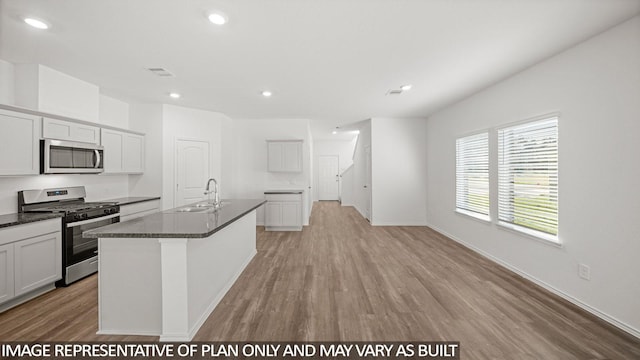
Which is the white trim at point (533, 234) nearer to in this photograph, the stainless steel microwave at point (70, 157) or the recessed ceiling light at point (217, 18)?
the recessed ceiling light at point (217, 18)

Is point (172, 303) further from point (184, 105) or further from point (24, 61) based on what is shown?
point (184, 105)

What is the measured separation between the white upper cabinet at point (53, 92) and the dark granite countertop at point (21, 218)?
1279 mm

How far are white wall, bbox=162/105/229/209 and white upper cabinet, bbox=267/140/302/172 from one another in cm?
118

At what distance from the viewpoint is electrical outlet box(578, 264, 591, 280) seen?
2377 millimetres

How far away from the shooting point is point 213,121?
5406 millimetres

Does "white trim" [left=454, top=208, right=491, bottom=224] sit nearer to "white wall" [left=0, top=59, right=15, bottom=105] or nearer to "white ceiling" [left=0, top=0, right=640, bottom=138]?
"white ceiling" [left=0, top=0, right=640, bottom=138]

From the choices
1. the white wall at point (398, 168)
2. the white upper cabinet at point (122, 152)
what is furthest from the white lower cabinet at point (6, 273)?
the white wall at point (398, 168)

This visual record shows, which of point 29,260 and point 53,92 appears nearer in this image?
point 29,260

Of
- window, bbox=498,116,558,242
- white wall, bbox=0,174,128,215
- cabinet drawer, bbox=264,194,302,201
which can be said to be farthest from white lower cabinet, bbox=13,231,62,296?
window, bbox=498,116,558,242

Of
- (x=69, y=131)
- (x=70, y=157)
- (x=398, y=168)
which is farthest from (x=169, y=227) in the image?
(x=398, y=168)

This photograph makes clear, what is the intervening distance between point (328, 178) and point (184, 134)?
7085 mm

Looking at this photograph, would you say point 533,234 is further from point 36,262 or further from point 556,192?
point 36,262

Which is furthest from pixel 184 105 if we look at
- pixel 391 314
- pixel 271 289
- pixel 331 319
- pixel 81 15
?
pixel 391 314

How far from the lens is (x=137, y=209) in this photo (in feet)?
12.9
